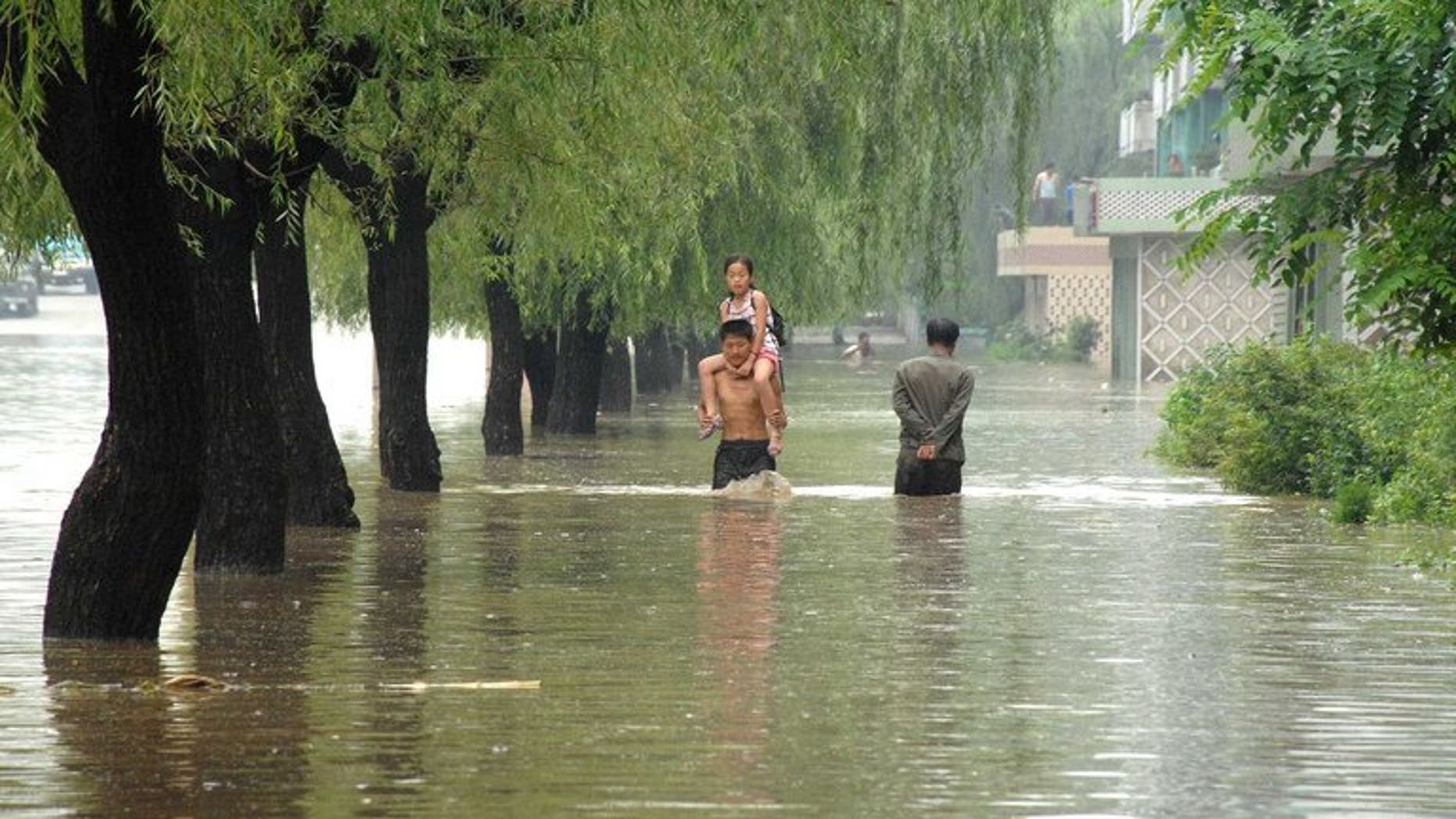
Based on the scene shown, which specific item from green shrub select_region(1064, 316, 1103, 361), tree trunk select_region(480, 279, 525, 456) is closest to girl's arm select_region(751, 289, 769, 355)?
tree trunk select_region(480, 279, 525, 456)

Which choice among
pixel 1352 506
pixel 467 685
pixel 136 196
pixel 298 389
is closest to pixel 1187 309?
pixel 1352 506

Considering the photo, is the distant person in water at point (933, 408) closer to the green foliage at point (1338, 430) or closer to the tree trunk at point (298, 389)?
the green foliage at point (1338, 430)

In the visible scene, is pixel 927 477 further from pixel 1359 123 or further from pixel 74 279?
pixel 74 279

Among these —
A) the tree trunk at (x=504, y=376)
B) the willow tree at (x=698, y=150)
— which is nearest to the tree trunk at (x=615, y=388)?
the willow tree at (x=698, y=150)

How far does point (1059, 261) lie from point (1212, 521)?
58.8 metres

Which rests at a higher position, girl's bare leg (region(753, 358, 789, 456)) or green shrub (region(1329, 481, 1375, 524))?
girl's bare leg (region(753, 358, 789, 456))

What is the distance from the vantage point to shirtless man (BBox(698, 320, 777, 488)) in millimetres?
22844

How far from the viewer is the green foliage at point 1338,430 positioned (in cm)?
2092

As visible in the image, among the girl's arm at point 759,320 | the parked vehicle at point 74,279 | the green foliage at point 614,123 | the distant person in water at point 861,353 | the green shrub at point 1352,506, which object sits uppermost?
the green foliage at point 614,123

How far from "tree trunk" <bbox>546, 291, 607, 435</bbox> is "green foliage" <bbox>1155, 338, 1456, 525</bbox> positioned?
31.4 feet

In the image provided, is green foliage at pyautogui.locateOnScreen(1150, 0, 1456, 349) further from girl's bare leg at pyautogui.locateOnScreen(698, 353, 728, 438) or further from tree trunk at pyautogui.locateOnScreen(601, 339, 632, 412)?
tree trunk at pyautogui.locateOnScreen(601, 339, 632, 412)

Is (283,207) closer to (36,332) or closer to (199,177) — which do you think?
(199,177)

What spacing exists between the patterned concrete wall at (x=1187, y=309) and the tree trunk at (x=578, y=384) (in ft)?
86.3

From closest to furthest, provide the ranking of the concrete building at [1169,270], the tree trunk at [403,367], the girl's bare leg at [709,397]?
1. the girl's bare leg at [709,397]
2. the tree trunk at [403,367]
3. the concrete building at [1169,270]
